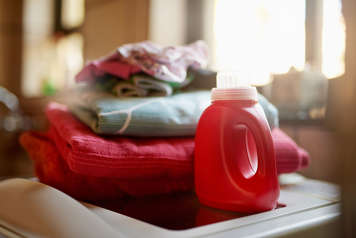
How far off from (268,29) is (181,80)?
59 cm

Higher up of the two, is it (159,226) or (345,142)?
(345,142)

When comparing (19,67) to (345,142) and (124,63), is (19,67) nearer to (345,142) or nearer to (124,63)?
(124,63)

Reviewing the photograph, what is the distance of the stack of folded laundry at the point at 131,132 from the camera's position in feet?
1.63

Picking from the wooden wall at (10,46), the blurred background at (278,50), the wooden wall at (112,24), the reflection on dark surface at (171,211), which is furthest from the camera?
the wooden wall at (10,46)

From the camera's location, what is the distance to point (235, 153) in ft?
1.52

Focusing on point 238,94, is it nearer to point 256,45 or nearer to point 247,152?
point 247,152

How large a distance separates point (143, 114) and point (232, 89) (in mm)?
145

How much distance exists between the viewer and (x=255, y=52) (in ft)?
3.68

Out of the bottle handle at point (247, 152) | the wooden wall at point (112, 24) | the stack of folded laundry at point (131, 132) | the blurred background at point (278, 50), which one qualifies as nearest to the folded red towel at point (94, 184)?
the stack of folded laundry at point (131, 132)

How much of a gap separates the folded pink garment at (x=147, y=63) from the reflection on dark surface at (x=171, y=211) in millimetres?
206

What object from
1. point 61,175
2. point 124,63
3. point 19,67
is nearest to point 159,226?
point 61,175

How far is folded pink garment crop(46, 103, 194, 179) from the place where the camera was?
0.47 meters

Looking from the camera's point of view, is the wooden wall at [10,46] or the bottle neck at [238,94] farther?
the wooden wall at [10,46]

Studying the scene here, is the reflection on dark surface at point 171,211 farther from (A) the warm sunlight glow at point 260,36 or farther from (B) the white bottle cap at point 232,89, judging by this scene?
(A) the warm sunlight glow at point 260,36
